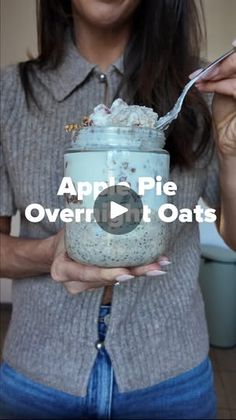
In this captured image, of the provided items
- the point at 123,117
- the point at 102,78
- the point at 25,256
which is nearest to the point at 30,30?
the point at 102,78

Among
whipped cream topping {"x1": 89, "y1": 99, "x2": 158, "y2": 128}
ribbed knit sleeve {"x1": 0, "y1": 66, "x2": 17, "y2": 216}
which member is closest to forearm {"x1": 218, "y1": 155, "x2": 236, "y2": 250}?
whipped cream topping {"x1": 89, "y1": 99, "x2": 158, "y2": 128}

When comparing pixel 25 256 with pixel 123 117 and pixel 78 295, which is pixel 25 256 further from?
pixel 123 117

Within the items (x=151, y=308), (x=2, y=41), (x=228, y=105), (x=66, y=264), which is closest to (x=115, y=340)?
(x=151, y=308)

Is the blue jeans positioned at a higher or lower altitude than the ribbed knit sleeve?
lower

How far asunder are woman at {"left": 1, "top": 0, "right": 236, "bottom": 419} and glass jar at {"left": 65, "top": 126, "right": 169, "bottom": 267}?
0.13 metres

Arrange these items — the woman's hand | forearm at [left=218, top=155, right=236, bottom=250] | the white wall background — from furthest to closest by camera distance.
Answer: the white wall background, forearm at [left=218, top=155, right=236, bottom=250], the woman's hand

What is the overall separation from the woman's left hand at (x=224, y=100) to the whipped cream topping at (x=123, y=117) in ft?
0.28

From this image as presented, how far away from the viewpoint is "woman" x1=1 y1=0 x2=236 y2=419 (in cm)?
55

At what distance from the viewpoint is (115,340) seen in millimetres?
546

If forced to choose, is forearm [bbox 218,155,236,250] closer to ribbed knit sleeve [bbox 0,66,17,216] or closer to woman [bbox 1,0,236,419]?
woman [bbox 1,0,236,419]

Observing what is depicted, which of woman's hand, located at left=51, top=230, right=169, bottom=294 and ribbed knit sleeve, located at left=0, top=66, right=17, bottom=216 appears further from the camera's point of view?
ribbed knit sleeve, located at left=0, top=66, right=17, bottom=216

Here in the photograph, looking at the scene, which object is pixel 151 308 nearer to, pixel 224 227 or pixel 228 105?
pixel 224 227

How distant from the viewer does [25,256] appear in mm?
566

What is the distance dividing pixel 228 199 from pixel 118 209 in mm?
240
